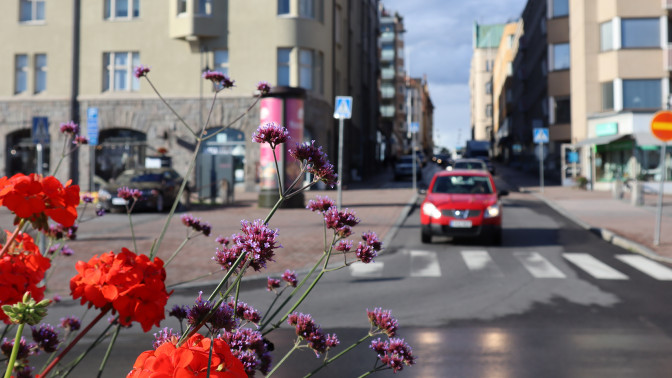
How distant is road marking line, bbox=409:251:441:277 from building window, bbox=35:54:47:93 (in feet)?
87.3

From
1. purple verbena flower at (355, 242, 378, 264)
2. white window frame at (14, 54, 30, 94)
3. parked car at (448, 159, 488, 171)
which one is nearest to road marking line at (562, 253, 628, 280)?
purple verbena flower at (355, 242, 378, 264)

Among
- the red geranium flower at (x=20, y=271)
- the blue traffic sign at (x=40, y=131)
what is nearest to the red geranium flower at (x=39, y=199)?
the red geranium flower at (x=20, y=271)

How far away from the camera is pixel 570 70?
129ft

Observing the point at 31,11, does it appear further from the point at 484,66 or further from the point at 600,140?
the point at 484,66

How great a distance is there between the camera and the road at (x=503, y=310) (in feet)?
16.5

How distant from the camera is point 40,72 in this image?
32.1m

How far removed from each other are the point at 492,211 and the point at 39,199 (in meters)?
12.0

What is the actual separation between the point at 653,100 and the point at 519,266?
25805mm

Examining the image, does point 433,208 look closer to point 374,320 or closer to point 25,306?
point 374,320

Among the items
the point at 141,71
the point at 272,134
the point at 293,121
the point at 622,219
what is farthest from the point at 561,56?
the point at 272,134

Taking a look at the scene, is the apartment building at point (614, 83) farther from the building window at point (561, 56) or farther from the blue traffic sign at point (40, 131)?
the blue traffic sign at point (40, 131)

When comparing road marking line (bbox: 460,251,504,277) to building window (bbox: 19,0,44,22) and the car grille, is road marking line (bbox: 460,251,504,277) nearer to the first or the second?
the car grille

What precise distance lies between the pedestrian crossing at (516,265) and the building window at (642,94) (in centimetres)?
2363

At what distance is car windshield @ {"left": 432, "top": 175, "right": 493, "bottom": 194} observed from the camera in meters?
13.9
